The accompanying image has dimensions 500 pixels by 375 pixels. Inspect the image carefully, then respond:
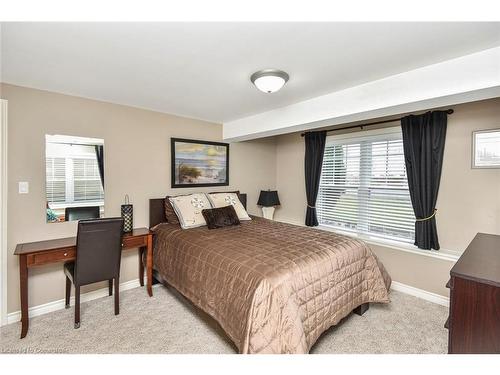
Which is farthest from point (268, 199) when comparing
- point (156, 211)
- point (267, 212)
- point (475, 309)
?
point (475, 309)

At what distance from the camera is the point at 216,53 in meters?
1.67

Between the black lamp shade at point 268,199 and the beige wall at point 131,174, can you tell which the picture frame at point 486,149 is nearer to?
the beige wall at point 131,174

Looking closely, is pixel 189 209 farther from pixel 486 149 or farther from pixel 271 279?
pixel 486 149

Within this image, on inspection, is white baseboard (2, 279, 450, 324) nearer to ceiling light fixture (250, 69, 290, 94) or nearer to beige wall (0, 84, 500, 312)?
beige wall (0, 84, 500, 312)

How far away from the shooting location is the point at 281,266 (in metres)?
1.73

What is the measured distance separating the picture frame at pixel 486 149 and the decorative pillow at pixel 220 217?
261 centimetres

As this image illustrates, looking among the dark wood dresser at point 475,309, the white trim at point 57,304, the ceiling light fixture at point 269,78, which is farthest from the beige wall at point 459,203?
the white trim at point 57,304

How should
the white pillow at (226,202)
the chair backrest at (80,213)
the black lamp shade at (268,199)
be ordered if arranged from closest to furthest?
the chair backrest at (80,213)
the white pillow at (226,202)
the black lamp shade at (268,199)

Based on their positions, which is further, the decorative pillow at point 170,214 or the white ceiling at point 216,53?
the decorative pillow at point 170,214

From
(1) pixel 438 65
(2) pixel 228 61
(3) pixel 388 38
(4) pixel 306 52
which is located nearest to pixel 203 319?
(2) pixel 228 61

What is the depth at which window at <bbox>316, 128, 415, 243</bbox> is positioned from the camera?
116 inches

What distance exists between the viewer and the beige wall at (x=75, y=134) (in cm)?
224
